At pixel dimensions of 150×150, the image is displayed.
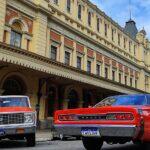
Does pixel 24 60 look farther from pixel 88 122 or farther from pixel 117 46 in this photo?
pixel 117 46

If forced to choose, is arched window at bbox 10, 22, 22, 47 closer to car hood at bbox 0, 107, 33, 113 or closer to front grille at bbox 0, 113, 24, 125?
car hood at bbox 0, 107, 33, 113

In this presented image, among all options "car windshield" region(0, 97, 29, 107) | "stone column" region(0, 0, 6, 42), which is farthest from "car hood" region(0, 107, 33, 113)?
"stone column" region(0, 0, 6, 42)

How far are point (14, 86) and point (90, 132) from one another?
16.8 meters

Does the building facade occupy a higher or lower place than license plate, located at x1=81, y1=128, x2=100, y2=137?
higher

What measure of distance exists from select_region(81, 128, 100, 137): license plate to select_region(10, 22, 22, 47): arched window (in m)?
17.9

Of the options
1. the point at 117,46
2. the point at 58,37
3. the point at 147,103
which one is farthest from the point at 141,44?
the point at 147,103

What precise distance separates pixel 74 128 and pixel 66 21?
24913 millimetres

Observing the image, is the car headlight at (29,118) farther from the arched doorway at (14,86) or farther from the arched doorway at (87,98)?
the arched doorway at (87,98)

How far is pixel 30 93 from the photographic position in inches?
1001

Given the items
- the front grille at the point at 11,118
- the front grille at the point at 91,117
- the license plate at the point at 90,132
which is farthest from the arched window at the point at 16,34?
the license plate at the point at 90,132

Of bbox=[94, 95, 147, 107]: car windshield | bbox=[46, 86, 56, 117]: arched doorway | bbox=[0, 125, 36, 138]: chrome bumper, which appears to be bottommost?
bbox=[0, 125, 36, 138]: chrome bumper

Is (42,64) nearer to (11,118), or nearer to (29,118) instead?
(29,118)

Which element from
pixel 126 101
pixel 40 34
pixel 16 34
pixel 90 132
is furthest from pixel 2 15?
pixel 90 132

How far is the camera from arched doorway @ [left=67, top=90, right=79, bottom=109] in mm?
31652
